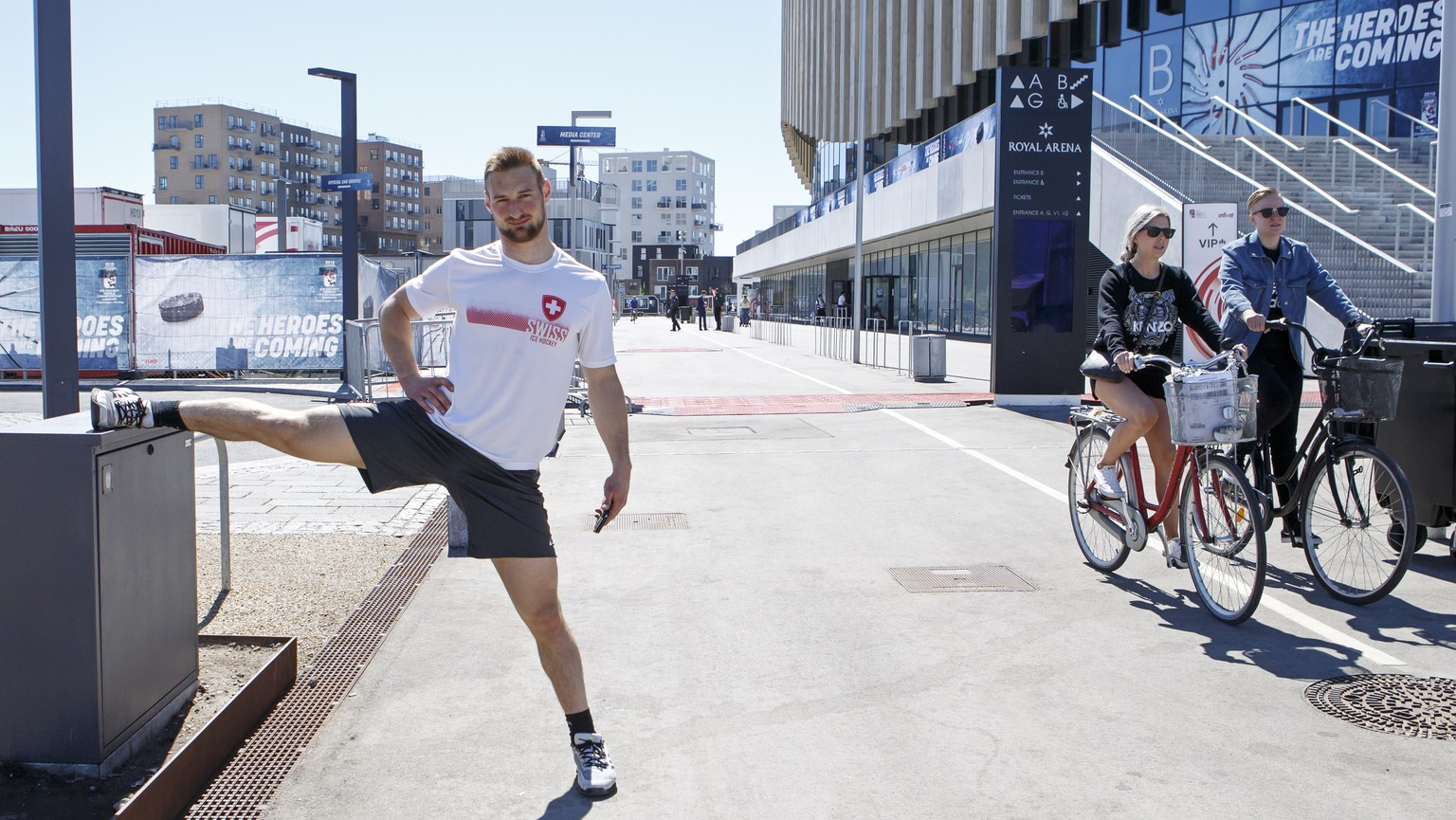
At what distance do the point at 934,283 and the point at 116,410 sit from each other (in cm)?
3988

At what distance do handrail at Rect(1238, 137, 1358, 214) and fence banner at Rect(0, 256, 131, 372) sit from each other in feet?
65.9

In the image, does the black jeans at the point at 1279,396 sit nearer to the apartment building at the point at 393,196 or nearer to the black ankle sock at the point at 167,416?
the black ankle sock at the point at 167,416

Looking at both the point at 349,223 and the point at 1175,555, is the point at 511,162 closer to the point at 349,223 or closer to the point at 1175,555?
the point at 1175,555

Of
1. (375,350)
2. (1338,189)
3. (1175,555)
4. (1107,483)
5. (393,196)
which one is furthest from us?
(393,196)

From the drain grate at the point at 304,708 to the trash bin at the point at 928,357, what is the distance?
47.8 feet

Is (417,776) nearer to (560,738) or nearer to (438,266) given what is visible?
(560,738)

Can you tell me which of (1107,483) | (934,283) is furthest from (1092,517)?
(934,283)

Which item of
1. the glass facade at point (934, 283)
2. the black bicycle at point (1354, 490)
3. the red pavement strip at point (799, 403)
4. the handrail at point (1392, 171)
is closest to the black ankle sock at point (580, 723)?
the black bicycle at point (1354, 490)

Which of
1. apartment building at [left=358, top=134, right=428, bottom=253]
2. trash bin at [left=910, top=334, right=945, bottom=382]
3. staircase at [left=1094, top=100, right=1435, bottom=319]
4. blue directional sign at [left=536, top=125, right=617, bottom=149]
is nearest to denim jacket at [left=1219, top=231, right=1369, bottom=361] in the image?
trash bin at [left=910, top=334, right=945, bottom=382]

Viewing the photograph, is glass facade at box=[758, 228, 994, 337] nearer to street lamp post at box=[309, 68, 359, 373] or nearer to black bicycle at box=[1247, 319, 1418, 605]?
street lamp post at box=[309, 68, 359, 373]

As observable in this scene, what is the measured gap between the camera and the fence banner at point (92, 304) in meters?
20.0

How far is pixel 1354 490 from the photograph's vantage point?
18.4ft

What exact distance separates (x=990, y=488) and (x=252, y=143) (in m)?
160

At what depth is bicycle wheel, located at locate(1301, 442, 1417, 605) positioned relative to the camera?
5.33m
